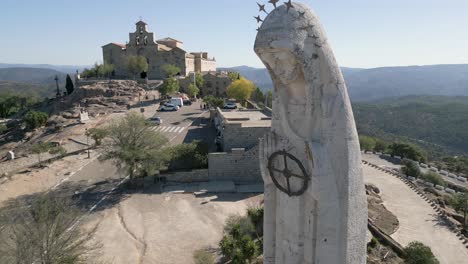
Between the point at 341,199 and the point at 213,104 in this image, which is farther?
the point at 213,104

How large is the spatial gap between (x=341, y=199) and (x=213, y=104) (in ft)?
155

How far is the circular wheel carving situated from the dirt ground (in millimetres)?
11981

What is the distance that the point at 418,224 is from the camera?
20969 millimetres

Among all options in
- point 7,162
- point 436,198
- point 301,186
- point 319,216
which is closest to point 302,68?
point 301,186

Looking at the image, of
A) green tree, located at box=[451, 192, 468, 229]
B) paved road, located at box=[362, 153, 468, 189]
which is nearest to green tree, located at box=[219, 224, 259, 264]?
green tree, located at box=[451, 192, 468, 229]

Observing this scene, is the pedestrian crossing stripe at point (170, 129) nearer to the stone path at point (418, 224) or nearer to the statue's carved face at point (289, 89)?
the stone path at point (418, 224)

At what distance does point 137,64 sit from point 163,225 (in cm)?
5587

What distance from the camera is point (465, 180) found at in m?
39.8

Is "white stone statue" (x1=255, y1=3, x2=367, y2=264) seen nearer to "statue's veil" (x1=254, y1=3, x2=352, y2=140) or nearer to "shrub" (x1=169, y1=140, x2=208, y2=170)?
"statue's veil" (x1=254, y1=3, x2=352, y2=140)

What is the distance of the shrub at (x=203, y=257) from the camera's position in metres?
15.1

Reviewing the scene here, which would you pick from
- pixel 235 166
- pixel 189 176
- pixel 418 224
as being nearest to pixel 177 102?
pixel 189 176

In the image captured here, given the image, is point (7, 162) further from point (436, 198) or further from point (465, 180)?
point (465, 180)

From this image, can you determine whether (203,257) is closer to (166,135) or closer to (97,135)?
(97,135)

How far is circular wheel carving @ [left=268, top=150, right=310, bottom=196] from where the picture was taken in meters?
5.17
